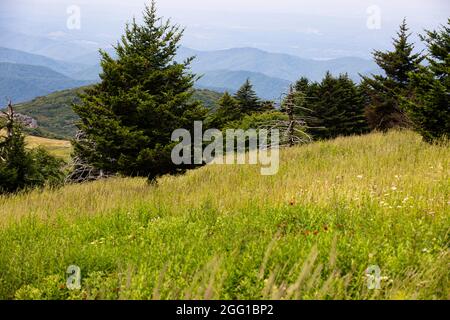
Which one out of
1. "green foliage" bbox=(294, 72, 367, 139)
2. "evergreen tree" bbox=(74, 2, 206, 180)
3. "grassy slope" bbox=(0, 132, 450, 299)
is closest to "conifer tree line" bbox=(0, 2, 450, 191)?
"evergreen tree" bbox=(74, 2, 206, 180)

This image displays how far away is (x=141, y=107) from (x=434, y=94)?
886cm

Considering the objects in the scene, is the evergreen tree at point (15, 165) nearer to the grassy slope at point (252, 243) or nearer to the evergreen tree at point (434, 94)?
the grassy slope at point (252, 243)

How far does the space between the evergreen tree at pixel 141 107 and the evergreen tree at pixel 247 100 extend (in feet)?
148

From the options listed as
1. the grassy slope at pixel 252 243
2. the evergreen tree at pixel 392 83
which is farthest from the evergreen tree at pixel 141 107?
the evergreen tree at pixel 392 83

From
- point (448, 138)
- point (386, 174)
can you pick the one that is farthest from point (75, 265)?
point (448, 138)

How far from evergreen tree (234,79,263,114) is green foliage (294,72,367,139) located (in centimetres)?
1356

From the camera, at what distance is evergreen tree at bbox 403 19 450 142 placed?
1197cm

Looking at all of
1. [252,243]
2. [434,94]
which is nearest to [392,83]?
[434,94]

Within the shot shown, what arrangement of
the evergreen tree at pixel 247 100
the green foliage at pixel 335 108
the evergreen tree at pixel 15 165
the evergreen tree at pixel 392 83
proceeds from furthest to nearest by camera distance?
the evergreen tree at pixel 247 100 → the green foliage at pixel 335 108 → the evergreen tree at pixel 392 83 → the evergreen tree at pixel 15 165

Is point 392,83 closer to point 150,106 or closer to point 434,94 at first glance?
point 434,94

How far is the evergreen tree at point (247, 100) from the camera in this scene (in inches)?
2260

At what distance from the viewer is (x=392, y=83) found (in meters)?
29.8
